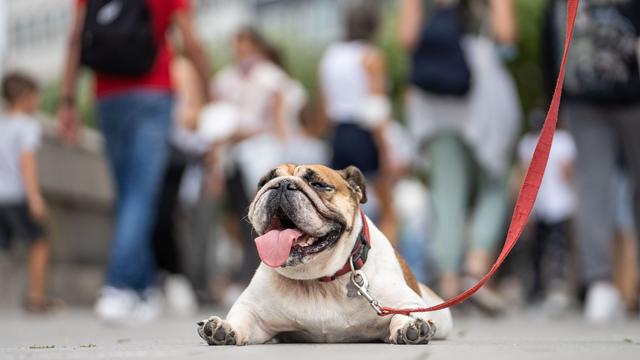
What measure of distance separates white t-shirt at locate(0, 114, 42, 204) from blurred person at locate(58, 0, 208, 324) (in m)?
1.72

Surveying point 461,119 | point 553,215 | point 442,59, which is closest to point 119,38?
point 442,59

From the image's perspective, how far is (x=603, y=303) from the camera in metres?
7.16

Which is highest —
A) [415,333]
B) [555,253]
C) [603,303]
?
[415,333]

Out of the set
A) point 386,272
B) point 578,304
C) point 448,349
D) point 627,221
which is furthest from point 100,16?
point 578,304

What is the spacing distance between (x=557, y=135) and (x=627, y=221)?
250 centimetres

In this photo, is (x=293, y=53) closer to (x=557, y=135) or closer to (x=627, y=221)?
(x=557, y=135)

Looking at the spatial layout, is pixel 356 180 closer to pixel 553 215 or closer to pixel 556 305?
pixel 556 305

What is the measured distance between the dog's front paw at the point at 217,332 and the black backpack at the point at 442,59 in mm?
4276

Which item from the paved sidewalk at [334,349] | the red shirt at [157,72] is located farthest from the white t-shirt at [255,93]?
the paved sidewalk at [334,349]

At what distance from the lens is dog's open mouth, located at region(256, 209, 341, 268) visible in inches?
152

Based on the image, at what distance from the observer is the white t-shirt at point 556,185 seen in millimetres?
10969

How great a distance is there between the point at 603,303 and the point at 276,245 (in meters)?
3.93

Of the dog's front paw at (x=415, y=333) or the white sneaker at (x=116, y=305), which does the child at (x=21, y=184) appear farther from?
the dog's front paw at (x=415, y=333)

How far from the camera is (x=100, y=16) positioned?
23.5 feet
